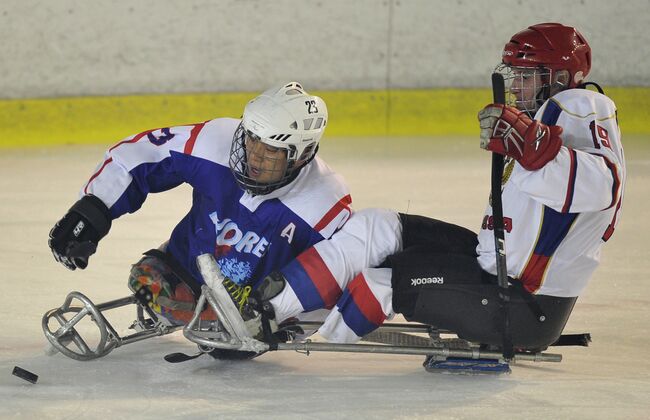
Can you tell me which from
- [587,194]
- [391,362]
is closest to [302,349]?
[391,362]

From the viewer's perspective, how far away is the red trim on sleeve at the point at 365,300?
9.20 ft

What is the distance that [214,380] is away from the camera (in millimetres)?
2852

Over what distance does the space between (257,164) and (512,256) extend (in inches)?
28.3

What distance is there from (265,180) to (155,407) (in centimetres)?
69

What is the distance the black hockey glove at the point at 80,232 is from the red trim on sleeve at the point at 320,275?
0.59 meters

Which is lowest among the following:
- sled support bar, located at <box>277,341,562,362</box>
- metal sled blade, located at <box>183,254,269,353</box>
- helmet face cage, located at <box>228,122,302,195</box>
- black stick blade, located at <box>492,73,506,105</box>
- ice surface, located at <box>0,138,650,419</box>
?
ice surface, located at <box>0,138,650,419</box>

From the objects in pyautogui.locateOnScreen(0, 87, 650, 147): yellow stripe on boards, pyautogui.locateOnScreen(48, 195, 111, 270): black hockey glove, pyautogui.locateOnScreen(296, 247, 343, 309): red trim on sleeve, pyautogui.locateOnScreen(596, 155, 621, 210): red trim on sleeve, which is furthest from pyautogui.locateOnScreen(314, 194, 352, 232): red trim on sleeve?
pyautogui.locateOnScreen(0, 87, 650, 147): yellow stripe on boards

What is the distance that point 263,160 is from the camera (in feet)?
9.60

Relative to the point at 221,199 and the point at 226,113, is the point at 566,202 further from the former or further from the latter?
the point at 226,113

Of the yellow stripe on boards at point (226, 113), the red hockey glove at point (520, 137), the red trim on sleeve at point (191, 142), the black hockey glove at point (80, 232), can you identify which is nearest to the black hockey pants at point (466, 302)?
the red hockey glove at point (520, 137)

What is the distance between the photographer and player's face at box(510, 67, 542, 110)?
2.87 m

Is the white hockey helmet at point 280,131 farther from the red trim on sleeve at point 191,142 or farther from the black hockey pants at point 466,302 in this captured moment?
the black hockey pants at point 466,302

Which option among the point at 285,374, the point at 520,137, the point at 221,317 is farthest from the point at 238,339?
the point at 520,137

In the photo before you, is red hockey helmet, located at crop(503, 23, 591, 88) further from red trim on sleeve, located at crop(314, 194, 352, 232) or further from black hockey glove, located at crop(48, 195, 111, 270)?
black hockey glove, located at crop(48, 195, 111, 270)
